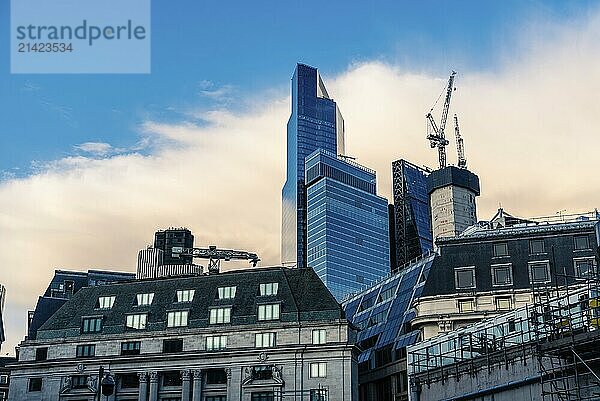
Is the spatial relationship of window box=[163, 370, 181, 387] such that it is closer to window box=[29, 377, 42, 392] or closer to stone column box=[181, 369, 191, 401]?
stone column box=[181, 369, 191, 401]

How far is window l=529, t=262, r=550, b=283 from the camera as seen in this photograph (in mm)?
97681

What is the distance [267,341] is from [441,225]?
99.6 m

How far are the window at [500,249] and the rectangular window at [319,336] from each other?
72.3ft

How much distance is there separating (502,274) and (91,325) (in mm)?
51620

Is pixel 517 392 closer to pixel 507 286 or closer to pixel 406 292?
pixel 507 286

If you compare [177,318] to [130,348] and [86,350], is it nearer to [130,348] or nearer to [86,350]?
[130,348]

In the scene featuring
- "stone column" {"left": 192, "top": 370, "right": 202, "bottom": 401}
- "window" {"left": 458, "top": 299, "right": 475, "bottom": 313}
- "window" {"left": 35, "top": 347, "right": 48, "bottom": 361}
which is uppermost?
"window" {"left": 458, "top": 299, "right": 475, "bottom": 313}

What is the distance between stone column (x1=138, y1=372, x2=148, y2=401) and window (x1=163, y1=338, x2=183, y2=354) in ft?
12.2

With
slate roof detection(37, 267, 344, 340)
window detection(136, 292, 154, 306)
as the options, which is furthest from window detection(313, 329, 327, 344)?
window detection(136, 292, 154, 306)

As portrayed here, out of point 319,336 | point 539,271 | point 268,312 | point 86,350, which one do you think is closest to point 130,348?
point 86,350

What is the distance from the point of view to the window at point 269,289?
10756 centimetres

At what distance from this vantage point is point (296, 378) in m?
99.2

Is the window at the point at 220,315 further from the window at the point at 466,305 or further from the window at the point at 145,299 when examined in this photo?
the window at the point at 466,305

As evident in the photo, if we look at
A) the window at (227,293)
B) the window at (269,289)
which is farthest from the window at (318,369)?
the window at (227,293)
